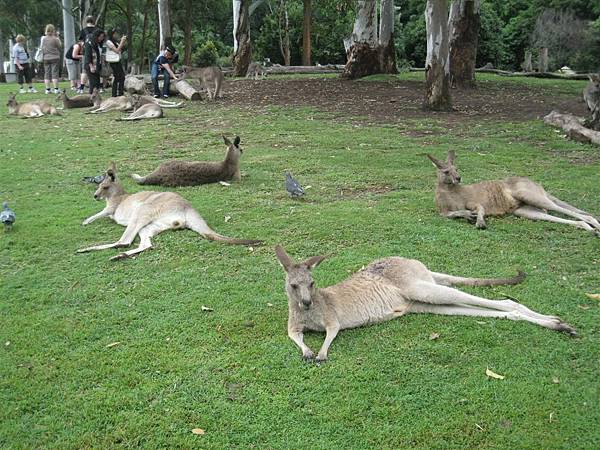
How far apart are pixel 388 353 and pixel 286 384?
723mm

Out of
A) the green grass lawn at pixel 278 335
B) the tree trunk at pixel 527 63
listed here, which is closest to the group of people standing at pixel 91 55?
the green grass lawn at pixel 278 335

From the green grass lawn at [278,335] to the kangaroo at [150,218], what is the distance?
0.13 metres

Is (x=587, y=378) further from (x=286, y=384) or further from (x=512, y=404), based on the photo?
(x=286, y=384)

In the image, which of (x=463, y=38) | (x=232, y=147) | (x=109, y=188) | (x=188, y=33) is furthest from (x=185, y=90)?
(x=188, y=33)

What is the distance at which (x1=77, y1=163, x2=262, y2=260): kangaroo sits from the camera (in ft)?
21.2

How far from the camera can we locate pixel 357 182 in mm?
8695

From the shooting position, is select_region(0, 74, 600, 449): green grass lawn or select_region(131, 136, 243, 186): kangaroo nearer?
select_region(0, 74, 600, 449): green grass lawn

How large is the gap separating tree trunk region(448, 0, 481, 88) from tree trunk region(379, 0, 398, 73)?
117 inches

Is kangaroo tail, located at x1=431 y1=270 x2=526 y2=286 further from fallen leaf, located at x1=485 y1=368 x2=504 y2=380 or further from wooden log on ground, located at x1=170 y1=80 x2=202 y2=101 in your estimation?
wooden log on ground, located at x1=170 y1=80 x2=202 y2=101

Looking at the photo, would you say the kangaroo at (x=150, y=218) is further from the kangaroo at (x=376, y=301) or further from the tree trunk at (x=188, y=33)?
the tree trunk at (x=188, y=33)

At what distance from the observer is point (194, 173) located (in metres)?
8.77

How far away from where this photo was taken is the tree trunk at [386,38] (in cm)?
2034

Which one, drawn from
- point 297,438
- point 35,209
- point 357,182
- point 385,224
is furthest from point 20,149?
point 297,438

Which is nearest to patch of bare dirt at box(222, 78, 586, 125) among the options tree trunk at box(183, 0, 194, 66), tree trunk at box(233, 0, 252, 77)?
tree trunk at box(233, 0, 252, 77)
